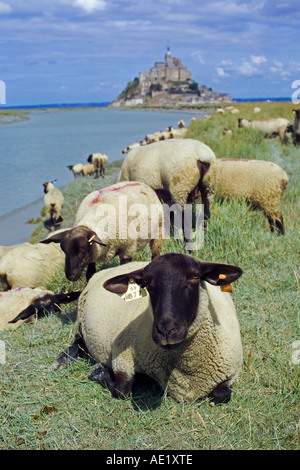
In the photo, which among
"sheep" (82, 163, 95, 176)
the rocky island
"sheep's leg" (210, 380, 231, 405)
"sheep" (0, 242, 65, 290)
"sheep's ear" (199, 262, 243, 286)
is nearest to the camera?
"sheep's ear" (199, 262, 243, 286)

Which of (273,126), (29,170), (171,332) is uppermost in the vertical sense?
(273,126)

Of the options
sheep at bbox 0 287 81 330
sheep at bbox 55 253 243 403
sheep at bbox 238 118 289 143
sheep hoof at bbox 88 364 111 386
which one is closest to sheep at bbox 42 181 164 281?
sheep at bbox 0 287 81 330

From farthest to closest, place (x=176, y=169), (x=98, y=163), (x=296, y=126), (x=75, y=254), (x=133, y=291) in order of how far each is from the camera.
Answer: (x=98, y=163) → (x=296, y=126) → (x=176, y=169) → (x=75, y=254) → (x=133, y=291)

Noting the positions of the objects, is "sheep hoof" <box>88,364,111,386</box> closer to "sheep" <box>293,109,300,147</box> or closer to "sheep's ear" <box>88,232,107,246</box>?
"sheep's ear" <box>88,232,107,246</box>

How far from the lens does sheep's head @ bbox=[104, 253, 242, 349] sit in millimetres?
2695

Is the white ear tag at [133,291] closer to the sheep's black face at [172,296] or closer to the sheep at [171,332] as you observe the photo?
the sheep at [171,332]

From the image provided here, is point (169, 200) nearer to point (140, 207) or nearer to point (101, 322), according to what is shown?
point (140, 207)

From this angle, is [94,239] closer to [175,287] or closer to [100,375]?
[100,375]

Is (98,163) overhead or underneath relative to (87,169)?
overhead

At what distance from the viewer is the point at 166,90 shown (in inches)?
6683

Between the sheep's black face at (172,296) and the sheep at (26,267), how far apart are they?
3792 mm

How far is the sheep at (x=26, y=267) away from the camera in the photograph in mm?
6652

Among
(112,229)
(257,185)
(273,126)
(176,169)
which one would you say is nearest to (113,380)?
(112,229)

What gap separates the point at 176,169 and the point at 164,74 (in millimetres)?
191925
